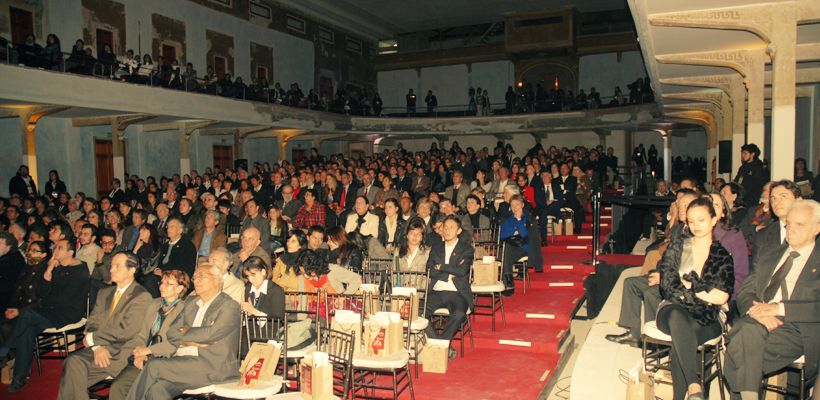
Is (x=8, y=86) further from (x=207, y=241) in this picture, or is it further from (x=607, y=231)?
(x=607, y=231)

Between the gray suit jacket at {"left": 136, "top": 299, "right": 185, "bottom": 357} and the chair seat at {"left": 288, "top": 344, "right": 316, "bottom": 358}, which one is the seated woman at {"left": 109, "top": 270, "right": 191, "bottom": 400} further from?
the chair seat at {"left": 288, "top": 344, "right": 316, "bottom": 358}

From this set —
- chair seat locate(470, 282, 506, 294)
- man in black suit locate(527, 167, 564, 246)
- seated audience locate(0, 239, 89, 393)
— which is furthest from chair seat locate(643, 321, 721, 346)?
man in black suit locate(527, 167, 564, 246)

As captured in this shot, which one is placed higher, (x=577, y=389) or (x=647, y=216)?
(x=647, y=216)

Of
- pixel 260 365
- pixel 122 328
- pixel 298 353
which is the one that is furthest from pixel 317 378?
pixel 122 328

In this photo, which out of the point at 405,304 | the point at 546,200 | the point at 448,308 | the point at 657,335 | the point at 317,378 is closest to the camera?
the point at 317,378

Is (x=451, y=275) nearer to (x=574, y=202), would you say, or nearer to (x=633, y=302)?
(x=633, y=302)

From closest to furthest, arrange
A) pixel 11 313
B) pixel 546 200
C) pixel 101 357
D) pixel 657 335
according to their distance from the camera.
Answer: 1. pixel 657 335
2. pixel 101 357
3. pixel 11 313
4. pixel 546 200

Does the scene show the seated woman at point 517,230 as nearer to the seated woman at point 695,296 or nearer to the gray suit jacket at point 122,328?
the seated woman at point 695,296

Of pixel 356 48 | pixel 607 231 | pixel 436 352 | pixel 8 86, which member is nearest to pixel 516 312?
pixel 436 352

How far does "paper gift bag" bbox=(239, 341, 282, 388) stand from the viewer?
4352 mm

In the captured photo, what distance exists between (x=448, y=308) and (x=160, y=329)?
2.51 meters

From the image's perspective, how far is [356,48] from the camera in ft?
93.2

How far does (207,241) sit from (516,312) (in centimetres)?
397

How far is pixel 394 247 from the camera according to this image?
7773 mm
